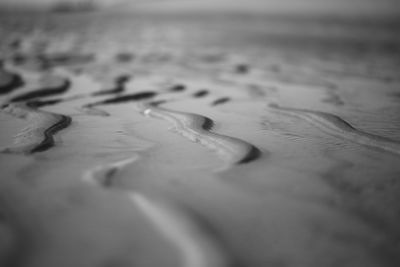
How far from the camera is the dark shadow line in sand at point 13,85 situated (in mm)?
2264

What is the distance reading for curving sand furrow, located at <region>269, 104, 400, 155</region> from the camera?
1.32 m

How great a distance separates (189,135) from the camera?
1414mm

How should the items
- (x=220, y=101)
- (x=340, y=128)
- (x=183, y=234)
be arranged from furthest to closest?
(x=220, y=101) < (x=340, y=128) < (x=183, y=234)

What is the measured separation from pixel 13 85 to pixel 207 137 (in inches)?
68.1

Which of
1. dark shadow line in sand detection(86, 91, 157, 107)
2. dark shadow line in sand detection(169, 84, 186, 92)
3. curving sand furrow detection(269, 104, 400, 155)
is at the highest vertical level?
curving sand furrow detection(269, 104, 400, 155)

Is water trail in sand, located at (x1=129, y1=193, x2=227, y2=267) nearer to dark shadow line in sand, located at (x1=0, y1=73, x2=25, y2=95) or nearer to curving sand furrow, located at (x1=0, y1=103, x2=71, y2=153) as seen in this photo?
curving sand furrow, located at (x1=0, y1=103, x2=71, y2=153)

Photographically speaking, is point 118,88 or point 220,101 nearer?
point 220,101

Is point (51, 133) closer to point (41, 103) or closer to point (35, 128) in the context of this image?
point (35, 128)

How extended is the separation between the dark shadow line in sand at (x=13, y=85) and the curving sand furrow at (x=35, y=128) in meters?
0.51

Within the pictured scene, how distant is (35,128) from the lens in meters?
1.46

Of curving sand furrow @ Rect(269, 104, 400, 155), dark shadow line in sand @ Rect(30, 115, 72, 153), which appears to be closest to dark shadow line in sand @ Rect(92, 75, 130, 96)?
dark shadow line in sand @ Rect(30, 115, 72, 153)

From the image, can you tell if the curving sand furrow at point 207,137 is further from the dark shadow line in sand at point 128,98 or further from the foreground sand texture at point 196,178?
the dark shadow line in sand at point 128,98

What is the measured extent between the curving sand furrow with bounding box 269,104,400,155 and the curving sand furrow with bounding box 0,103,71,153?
1139 millimetres

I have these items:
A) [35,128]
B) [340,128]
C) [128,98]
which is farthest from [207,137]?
[128,98]
